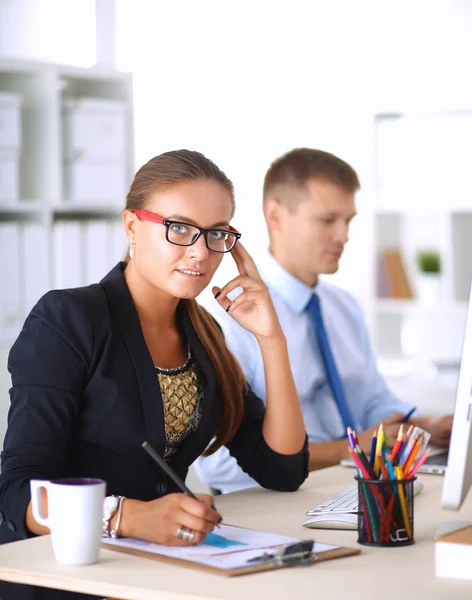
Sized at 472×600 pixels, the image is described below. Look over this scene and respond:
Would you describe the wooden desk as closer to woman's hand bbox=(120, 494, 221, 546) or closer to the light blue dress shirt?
woman's hand bbox=(120, 494, 221, 546)

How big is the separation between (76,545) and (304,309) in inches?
53.5

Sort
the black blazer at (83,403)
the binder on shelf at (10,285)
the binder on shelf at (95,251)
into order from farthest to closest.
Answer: the binder on shelf at (95,251) < the binder on shelf at (10,285) < the black blazer at (83,403)

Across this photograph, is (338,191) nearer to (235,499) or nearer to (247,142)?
(235,499)

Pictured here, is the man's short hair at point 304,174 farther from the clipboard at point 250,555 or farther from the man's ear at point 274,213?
the clipboard at point 250,555

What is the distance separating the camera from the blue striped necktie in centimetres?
229

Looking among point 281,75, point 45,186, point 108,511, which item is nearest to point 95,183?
point 45,186

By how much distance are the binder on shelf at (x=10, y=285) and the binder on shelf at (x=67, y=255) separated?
0.14 m

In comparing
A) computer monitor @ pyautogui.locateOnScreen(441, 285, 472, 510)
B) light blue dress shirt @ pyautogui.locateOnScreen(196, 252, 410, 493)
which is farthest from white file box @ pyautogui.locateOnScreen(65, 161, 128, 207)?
computer monitor @ pyautogui.locateOnScreen(441, 285, 472, 510)

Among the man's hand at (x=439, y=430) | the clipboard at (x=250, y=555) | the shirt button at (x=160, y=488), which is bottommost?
the man's hand at (x=439, y=430)

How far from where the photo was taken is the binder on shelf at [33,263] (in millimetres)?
3043

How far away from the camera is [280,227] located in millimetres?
2521

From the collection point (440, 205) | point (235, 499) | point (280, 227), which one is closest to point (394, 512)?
point (235, 499)

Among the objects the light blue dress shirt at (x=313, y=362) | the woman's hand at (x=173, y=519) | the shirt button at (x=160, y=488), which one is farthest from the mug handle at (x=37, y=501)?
the light blue dress shirt at (x=313, y=362)

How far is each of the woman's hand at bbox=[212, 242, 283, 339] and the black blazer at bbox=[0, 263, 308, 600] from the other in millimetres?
185
